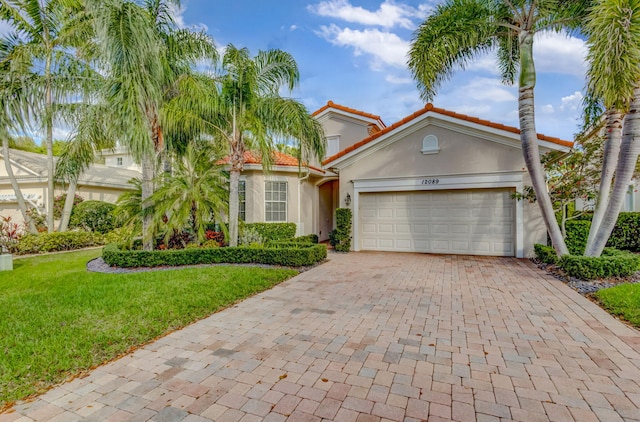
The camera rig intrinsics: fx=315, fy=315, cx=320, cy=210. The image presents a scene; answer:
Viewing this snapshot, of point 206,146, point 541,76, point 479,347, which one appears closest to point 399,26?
point 541,76

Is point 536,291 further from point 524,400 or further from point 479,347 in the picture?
point 524,400

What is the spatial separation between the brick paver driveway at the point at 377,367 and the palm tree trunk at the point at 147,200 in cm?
548

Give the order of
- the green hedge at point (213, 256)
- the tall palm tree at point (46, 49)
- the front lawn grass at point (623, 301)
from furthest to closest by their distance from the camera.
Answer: the tall palm tree at point (46, 49)
the green hedge at point (213, 256)
the front lawn grass at point (623, 301)

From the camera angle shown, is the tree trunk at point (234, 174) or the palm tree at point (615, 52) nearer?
the palm tree at point (615, 52)

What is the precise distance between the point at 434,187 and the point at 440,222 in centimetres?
132

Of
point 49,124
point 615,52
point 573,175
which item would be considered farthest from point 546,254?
point 49,124

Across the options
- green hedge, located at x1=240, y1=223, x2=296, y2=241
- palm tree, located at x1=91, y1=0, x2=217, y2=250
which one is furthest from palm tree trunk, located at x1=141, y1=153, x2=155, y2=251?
green hedge, located at x1=240, y1=223, x2=296, y2=241

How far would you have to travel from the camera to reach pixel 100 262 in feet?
32.9

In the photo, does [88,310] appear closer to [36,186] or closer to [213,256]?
[213,256]

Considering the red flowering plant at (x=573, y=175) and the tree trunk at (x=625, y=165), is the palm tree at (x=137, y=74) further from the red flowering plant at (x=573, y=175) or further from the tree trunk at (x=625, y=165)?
the tree trunk at (x=625, y=165)

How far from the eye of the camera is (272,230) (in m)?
13.4

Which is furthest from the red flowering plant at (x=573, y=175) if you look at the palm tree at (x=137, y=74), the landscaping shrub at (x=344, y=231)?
the palm tree at (x=137, y=74)

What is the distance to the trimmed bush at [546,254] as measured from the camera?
8.48 meters

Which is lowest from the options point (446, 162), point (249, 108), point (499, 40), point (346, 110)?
point (446, 162)
